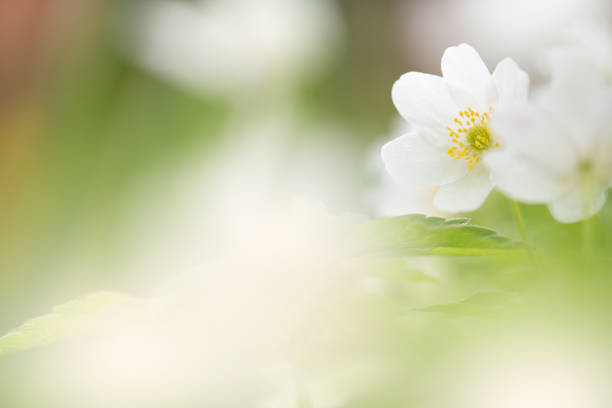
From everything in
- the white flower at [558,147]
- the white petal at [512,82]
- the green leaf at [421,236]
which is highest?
the white petal at [512,82]

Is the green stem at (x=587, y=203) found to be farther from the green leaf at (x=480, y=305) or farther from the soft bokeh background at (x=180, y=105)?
the soft bokeh background at (x=180, y=105)

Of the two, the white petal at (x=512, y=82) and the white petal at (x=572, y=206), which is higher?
the white petal at (x=512, y=82)

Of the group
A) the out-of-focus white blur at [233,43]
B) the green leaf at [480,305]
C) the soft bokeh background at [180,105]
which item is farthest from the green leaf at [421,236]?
the out-of-focus white blur at [233,43]

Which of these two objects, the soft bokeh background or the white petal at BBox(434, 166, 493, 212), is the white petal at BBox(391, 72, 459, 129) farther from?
the soft bokeh background

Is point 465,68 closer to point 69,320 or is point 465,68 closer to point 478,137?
point 478,137

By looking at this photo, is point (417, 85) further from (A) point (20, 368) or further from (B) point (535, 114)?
(A) point (20, 368)

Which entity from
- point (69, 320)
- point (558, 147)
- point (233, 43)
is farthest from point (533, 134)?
point (233, 43)
